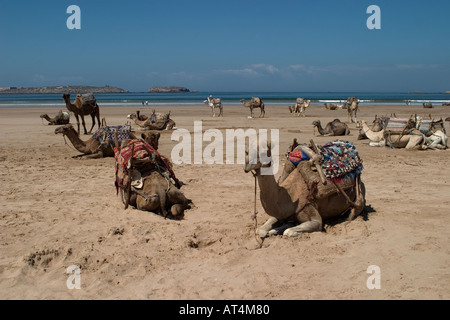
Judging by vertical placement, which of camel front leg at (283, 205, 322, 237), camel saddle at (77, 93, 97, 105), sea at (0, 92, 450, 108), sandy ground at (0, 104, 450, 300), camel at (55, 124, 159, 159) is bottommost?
sandy ground at (0, 104, 450, 300)

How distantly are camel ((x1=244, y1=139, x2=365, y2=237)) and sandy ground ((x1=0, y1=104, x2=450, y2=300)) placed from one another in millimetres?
201

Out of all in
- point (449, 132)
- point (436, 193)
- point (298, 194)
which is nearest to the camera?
point (298, 194)

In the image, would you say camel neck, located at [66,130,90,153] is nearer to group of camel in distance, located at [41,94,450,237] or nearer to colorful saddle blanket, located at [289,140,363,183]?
group of camel in distance, located at [41,94,450,237]

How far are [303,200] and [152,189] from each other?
2587 mm

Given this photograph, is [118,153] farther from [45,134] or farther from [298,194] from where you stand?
[45,134]

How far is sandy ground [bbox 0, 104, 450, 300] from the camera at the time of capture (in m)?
4.54

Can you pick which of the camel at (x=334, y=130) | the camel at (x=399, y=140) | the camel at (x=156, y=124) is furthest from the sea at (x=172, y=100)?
the camel at (x=399, y=140)

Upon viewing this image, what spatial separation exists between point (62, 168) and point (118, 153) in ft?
13.5

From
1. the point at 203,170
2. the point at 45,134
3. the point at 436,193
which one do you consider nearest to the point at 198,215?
the point at 203,170

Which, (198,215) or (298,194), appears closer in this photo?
(298,194)

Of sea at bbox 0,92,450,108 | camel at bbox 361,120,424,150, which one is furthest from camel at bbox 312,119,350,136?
sea at bbox 0,92,450,108

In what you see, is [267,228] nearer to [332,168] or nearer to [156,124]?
[332,168]
